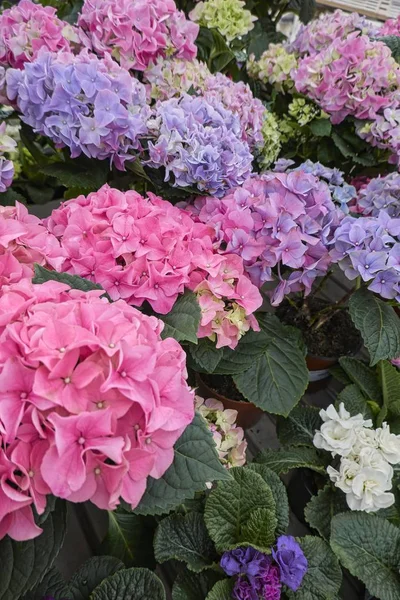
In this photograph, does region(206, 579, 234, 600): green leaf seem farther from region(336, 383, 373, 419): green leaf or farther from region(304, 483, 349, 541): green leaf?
region(336, 383, 373, 419): green leaf

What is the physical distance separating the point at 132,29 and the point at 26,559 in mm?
974

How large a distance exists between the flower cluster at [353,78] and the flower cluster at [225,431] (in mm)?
739

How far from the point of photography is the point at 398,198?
108 cm

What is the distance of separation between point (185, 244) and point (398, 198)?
1.72ft

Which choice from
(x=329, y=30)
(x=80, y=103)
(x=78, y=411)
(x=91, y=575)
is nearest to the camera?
(x=78, y=411)

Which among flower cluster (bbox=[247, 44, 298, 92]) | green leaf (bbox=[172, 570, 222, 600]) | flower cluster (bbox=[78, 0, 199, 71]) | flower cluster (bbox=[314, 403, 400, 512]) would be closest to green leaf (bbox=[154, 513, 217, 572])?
green leaf (bbox=[172, 570, 222, 600])

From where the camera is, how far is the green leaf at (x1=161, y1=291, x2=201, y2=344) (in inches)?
29.6

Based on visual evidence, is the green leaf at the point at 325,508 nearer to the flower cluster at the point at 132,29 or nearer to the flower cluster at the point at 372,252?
the flower cluster at the point at 372,252

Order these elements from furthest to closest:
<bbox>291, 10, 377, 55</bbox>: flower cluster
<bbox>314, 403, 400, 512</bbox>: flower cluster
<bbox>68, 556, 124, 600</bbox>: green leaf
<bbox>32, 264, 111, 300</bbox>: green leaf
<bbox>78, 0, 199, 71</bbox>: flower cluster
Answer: <bbox>291, 10, 377, 55</bbox>: flower cluster → <bbox>78, 0, 199, 71</bbox>: flower cluster → <bbox>314, 403, 400, 512</bbox>: flower cluster → <bbox>68, 556, 124, 600</bbox>: green leaf → <bbox>32, 264, 111, 300</bbox>: green leaf

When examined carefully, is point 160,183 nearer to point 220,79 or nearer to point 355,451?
point 220,79

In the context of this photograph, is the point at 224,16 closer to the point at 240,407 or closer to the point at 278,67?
the point at 278,67

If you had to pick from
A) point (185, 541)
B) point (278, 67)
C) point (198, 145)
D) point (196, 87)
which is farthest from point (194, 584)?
point (278, 67)

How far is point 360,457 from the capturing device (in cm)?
90

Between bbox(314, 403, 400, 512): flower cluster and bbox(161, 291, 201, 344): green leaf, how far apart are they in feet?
1.21
